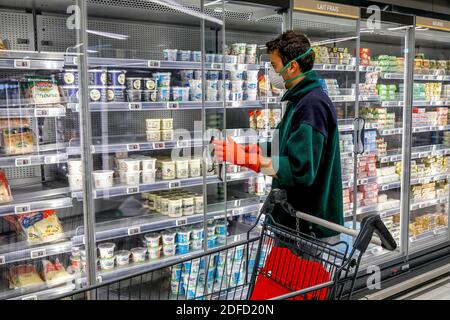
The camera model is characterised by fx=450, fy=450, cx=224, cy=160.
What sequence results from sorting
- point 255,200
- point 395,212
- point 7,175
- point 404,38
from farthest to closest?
point 395,212 → point 404,38 → point 255,200 → point 7,175


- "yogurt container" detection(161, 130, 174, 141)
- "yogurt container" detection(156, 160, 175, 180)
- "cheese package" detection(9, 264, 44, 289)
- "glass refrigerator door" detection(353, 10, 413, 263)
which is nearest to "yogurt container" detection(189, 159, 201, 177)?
"yogurt container" detection(156, 160, 175, 180)

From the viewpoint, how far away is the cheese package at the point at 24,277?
8.82 ft

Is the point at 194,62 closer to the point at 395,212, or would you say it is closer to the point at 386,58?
the point at 386,58

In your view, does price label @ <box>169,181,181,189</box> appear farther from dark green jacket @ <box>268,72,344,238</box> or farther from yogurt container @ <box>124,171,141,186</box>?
dark green jacket @ <box>268,72,344,238</box>

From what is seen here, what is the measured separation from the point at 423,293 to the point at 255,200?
1550mm

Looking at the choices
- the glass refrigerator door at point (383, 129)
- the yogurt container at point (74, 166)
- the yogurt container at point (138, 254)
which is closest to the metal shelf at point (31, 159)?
the yogurt container at point (74, 166)

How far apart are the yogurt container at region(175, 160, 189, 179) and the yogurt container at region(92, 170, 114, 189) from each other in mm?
470

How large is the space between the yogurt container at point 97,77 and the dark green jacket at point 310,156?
121 centimetres

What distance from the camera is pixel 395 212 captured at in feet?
14.4

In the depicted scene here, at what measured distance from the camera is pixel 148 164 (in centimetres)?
302

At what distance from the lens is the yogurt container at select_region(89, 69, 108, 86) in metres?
2.72
